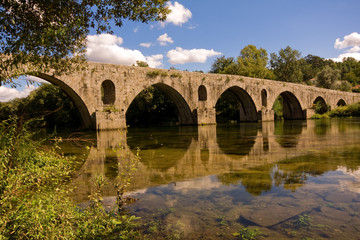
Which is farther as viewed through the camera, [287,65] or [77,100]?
[287,65]

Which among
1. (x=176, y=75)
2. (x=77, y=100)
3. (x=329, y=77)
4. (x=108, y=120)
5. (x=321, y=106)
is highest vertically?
(x=329, y=77)

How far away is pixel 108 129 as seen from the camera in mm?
19234

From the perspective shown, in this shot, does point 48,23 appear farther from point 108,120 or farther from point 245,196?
point 108,120

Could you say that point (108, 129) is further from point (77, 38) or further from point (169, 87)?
point (77, 38)

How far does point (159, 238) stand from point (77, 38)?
6.80 meters

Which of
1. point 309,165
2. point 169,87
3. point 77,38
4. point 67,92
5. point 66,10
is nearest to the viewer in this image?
point 309,165

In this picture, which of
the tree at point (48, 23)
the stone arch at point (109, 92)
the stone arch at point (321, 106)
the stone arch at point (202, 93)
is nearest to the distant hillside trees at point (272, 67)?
the stone arch at point (321, 106)

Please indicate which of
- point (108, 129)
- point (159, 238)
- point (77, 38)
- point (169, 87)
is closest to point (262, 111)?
point (169, 87)

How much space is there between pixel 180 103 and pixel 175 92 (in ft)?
5.49

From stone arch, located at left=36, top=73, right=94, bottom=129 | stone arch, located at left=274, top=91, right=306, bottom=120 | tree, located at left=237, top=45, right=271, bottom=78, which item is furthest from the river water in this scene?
tree, located at left=237, top=45, right=271, bottom=78

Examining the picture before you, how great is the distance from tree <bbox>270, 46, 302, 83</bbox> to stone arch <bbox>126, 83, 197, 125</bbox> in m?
37.0

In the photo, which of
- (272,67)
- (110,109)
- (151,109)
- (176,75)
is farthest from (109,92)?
(272,67)

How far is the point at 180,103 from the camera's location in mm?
25969

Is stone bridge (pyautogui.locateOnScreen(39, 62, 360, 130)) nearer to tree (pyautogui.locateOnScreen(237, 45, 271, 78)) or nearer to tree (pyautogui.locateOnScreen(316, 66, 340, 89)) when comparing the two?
tree (pyautogui.locateOnScreen(237, 45, 271, 78))
